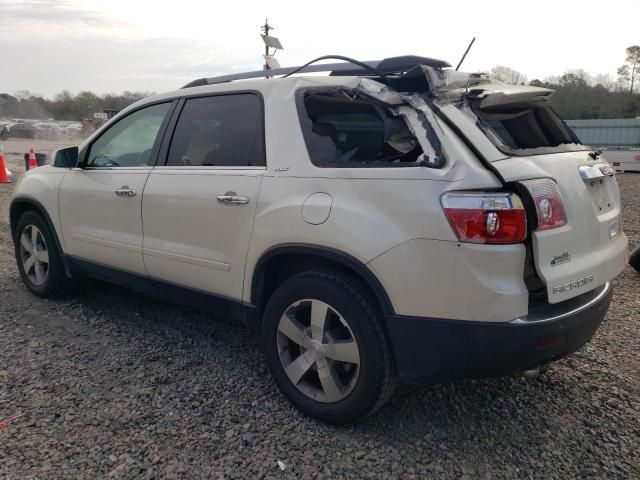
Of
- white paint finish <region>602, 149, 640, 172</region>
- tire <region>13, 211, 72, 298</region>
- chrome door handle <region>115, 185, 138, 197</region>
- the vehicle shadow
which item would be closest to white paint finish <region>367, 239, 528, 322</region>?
the vehicle shadow

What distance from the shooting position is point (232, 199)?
299cm

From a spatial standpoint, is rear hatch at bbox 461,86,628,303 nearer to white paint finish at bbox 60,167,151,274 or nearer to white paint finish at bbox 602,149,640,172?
white paint finish at bbox 60,167,151,274

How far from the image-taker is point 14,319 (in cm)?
421

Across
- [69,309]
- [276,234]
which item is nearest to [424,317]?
[276,234]

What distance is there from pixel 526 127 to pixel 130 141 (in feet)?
8.95

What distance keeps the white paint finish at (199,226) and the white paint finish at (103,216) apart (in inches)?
5.4

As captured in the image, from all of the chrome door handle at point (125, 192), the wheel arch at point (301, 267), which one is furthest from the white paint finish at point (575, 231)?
the chrome door handle at point (125, 192)

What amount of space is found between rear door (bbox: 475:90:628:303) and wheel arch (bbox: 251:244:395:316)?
702mm

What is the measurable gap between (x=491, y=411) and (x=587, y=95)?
41.7m

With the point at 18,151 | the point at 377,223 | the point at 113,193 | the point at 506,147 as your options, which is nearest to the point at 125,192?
the point at 113,193

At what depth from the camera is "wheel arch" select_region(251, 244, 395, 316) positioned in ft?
7.99

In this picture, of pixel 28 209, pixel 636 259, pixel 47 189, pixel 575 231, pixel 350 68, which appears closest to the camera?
pixel 575 231

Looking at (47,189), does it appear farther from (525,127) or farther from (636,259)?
(636,259)

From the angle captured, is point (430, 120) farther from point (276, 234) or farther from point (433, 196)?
point (276, 234)
